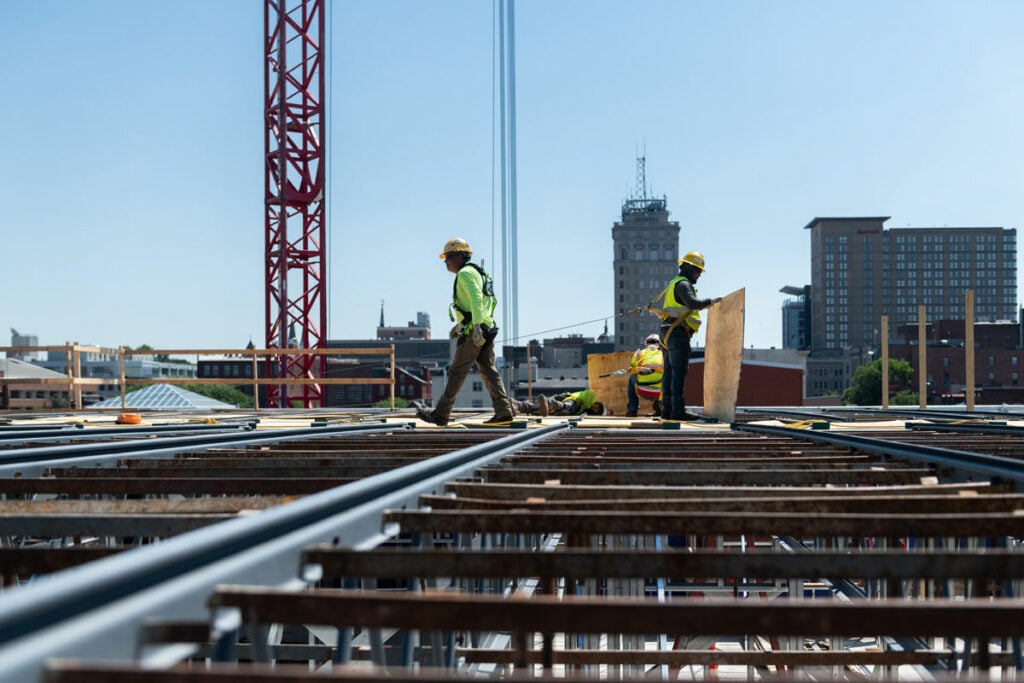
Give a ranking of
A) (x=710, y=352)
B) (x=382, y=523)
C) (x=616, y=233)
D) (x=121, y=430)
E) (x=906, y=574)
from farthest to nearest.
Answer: (x=616, y=233)
(x=710, y=352)
(x=121, y=430)
(x=382, y=523)
(x=906, y=574)

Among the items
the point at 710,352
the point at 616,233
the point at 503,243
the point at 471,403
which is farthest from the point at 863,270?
the point at 710,352

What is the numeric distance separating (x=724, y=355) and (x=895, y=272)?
173m

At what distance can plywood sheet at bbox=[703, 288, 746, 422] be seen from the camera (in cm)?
898

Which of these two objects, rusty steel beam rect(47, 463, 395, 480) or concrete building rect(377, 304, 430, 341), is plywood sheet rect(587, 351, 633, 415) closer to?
rusty steel beam rect(47, 463, 395, 480)

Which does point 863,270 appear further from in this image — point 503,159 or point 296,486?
point 296,486

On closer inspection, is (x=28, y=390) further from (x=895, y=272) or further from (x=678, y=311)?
(x=895, y=272)

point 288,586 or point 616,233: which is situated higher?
point 616,233

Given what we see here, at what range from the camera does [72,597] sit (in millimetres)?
1358

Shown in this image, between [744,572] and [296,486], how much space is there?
5.83 ft

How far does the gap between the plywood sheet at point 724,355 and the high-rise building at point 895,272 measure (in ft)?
534

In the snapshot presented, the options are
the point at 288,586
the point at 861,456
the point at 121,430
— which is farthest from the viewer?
the point at 121,430

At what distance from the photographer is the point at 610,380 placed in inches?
547

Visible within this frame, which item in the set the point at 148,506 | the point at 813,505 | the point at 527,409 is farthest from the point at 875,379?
the point at 148,506

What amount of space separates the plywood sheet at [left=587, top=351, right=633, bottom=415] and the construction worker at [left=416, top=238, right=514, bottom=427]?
485cm
